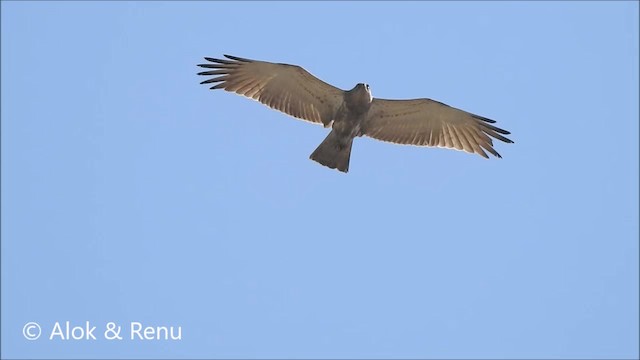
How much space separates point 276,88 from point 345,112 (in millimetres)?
1158

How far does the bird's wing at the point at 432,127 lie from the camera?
56.2 feet

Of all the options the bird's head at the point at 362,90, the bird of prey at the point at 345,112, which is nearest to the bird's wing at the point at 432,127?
the bird of prey at the point at 345,112

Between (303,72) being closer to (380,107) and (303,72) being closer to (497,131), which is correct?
(380,107)

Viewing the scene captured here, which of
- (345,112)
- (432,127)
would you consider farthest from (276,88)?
(432,127)

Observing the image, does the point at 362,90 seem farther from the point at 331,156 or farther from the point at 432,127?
the point at 432,127

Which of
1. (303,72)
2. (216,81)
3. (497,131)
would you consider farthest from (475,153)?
(216,81)

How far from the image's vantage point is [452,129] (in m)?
17.5

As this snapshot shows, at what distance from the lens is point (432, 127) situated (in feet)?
57.4

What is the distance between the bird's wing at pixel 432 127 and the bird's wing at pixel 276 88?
0.68 meters

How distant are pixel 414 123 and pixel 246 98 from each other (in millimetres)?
2647

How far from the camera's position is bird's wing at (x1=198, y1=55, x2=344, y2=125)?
16906 mm

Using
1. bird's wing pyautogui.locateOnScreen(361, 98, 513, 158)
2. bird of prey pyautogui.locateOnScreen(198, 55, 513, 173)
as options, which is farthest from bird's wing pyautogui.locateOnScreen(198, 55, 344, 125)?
bird's wing pyautogui.locateOnScreen(361, 98, 513, 158)

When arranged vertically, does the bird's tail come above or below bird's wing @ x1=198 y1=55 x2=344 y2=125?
below

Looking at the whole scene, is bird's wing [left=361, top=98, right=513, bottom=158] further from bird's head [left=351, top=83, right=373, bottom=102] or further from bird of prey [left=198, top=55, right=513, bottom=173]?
bird's head [left=351, top=83, right=373, bottom=102]
